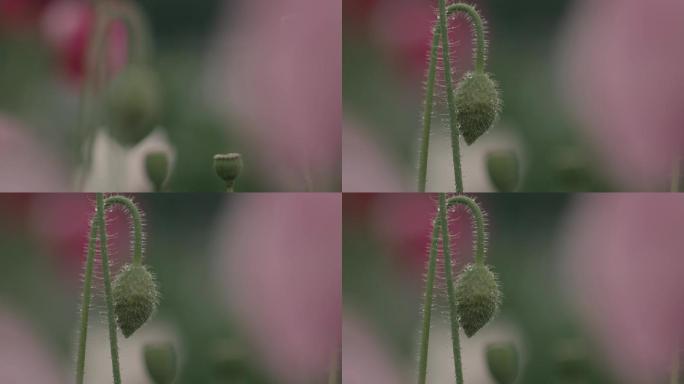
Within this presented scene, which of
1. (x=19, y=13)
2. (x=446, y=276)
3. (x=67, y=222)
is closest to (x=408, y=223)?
(x=446, y=276)

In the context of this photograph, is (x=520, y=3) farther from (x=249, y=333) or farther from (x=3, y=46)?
(x=3, y=46)

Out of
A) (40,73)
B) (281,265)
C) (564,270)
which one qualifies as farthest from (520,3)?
(40,73)

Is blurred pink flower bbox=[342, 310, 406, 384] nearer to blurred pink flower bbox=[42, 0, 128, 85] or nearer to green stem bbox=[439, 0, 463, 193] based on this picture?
green stem bbox=[439, 0, 463, 193]

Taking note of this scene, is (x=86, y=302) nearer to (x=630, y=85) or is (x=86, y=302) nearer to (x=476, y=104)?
(x=476, y=104)

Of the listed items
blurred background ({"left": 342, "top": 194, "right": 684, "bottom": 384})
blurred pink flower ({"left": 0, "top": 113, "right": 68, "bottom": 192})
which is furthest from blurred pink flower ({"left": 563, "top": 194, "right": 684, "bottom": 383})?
blurred pink flower ({"left": 0, "top": 113, "right": 68, "bottom": 192})

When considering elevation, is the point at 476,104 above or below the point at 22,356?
above

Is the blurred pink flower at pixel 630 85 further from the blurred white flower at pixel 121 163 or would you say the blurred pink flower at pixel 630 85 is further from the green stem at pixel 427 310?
the blurred white flower at pixel 121 163
